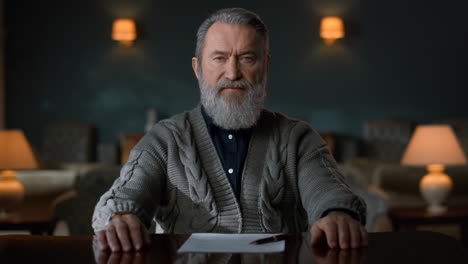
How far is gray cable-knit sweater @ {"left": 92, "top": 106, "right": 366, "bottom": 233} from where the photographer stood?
1.65m

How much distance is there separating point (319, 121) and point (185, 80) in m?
1.64

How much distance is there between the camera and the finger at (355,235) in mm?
1160

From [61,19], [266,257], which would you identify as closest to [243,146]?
[266,257]

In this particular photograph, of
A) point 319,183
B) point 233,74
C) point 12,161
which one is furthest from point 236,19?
point 12,161

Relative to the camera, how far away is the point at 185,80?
696cm

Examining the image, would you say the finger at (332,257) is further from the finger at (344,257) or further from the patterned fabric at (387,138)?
the patterned fabric at (387,138)

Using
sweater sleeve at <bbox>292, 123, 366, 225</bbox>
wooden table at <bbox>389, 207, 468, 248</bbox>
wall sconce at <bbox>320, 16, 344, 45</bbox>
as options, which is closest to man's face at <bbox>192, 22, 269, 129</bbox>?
sweater sleeve at <bbox>292, 123, 366, 225</bbox>

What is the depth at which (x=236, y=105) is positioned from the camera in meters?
1.78

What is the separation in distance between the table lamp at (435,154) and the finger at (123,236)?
9.75ft

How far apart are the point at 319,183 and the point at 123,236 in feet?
2.00

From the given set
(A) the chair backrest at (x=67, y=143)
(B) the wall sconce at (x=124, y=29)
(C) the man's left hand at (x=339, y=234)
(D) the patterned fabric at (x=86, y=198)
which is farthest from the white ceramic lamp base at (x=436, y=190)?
(A) the chair backrest at (x=67, y=143)

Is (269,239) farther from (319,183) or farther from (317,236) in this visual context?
(319,183)

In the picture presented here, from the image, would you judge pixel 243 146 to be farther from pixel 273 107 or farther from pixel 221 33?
pixel 273 107

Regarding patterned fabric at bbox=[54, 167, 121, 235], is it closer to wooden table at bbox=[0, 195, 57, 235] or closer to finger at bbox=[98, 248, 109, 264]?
wooden table at bbox=[0, 195, 57, 235]
